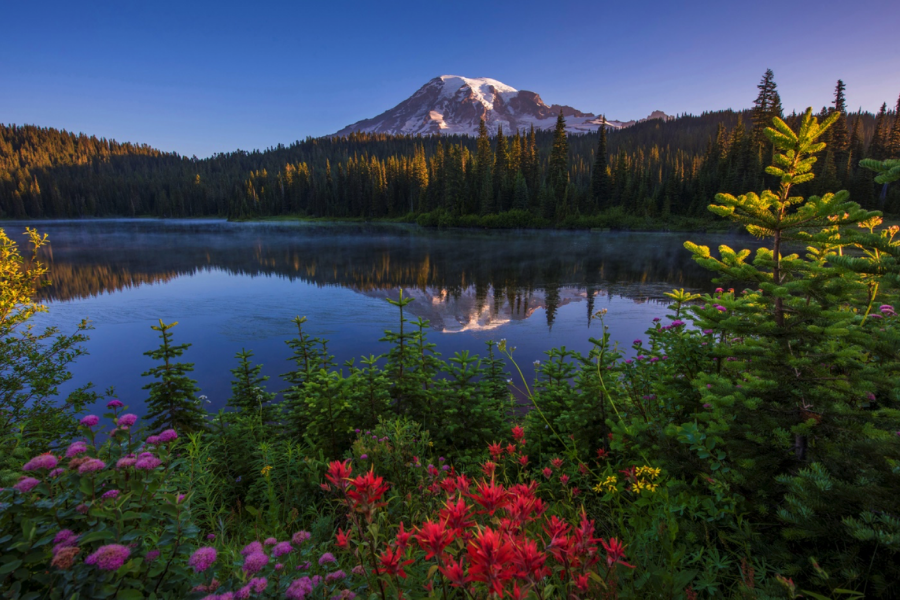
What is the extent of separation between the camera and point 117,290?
2127 cm

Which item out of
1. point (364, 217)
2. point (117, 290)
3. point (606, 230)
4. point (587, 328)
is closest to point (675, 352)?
point (587, 328)

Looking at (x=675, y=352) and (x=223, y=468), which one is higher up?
(x=675, y=352)

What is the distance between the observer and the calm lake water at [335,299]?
1205cm

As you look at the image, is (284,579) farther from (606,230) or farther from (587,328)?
(606,230)

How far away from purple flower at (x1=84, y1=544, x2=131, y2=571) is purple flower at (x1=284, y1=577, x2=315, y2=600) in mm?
629

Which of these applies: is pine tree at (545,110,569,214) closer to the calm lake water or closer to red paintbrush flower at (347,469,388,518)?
the calm lake water

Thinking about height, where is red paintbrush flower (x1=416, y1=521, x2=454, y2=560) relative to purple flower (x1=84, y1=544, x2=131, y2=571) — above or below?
above

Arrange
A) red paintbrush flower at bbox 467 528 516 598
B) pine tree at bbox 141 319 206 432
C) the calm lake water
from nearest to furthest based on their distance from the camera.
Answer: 1. red paintbrush flower at bbox 467 528 516 598
2. pine tree at bbox 141 319 206 432
3. the calm lake water

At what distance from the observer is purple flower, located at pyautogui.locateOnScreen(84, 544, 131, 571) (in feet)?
4.76

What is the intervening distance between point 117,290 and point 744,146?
8574 cm

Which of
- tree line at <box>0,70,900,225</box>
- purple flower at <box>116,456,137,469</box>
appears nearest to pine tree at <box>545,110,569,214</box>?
tree line at <box>0,70,900,225</box>

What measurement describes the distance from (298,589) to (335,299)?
18282 millimetres

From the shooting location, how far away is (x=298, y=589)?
1.58 metres

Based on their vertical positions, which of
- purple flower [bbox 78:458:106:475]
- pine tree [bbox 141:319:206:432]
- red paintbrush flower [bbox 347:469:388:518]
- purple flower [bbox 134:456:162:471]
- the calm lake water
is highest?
purple flower [bbox 78:458:106:475]
